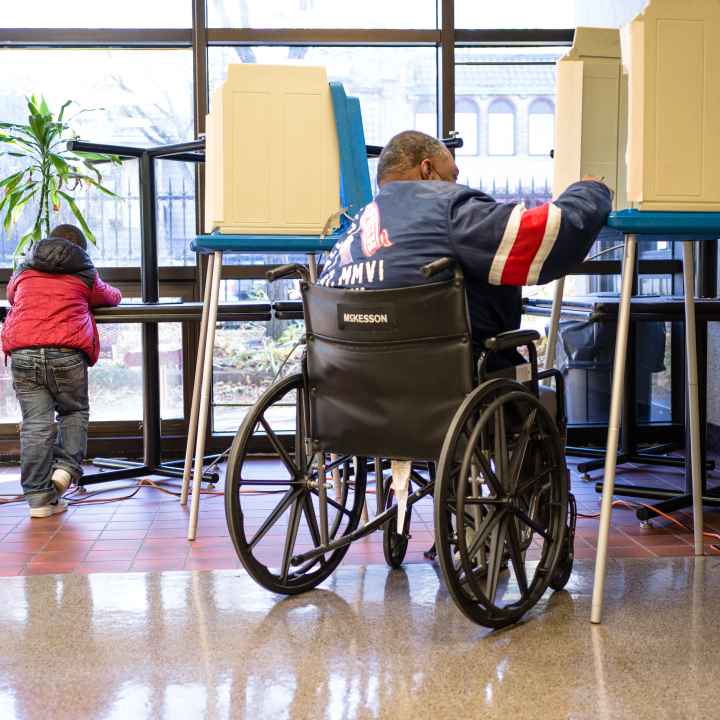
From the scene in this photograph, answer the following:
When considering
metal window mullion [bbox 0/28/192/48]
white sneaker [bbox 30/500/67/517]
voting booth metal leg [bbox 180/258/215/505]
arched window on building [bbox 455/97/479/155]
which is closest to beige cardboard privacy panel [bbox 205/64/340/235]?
voting booth metal leg [bbox 180/258/215/505]

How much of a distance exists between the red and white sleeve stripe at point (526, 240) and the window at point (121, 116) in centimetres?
285

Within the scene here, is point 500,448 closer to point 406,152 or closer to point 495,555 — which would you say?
point 495,555

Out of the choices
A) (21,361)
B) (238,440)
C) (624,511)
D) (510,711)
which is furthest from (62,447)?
(510,711)

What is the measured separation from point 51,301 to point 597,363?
2397 millimetres

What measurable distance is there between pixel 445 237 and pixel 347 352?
333 mm

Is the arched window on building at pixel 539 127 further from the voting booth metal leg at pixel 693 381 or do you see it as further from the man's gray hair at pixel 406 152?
the man's gray hair at pixel 406 152

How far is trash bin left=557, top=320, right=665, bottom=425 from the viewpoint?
4824 mm

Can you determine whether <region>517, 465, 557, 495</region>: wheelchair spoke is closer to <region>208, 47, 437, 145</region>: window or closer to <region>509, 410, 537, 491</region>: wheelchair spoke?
<region>509, 410, 537, 491</region>: wheelchair spoke

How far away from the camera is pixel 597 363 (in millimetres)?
4832

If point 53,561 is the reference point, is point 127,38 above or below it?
above

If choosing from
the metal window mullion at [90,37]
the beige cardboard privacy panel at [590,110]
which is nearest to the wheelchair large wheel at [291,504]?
the beige cardboard privacy panel at [590,110]

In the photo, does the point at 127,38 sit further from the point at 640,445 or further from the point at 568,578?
the point at 568,578

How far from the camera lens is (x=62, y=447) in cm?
395

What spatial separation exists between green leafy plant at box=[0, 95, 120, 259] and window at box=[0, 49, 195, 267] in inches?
6.3
